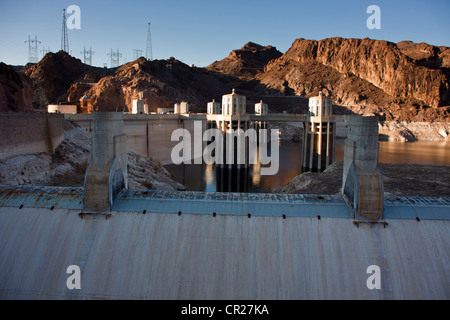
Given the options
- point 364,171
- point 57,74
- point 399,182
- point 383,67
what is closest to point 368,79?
point 383,67

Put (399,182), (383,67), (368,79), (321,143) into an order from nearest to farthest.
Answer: (399,182), (321,143), (383,67), (368,79)

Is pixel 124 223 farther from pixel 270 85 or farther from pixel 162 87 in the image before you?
pixel 270 85

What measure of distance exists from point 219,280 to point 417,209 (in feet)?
28.1

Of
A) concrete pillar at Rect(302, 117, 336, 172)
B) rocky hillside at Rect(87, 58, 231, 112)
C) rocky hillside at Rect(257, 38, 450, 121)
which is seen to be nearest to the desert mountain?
rocky hillside at Rect(257, 38, 450, 121)

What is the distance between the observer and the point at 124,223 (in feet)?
46.7

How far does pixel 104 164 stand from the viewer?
1502cm

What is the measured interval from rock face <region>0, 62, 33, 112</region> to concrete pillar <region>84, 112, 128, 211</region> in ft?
69.6

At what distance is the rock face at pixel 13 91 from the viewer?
3249cm

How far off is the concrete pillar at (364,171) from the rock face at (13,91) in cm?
2984

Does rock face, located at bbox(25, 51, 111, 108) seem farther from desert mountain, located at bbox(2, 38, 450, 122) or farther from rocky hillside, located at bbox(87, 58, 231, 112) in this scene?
rocky hillside, located at bbox(87, 58, 231, 112)

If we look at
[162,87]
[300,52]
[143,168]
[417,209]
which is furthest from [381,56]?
[417,209]

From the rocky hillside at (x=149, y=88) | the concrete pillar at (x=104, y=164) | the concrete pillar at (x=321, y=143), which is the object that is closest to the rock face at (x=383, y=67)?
the rocky hillside at (x=149, y=88)

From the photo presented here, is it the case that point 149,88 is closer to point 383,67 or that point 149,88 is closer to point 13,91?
point 13,91

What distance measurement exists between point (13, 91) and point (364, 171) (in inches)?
1321
